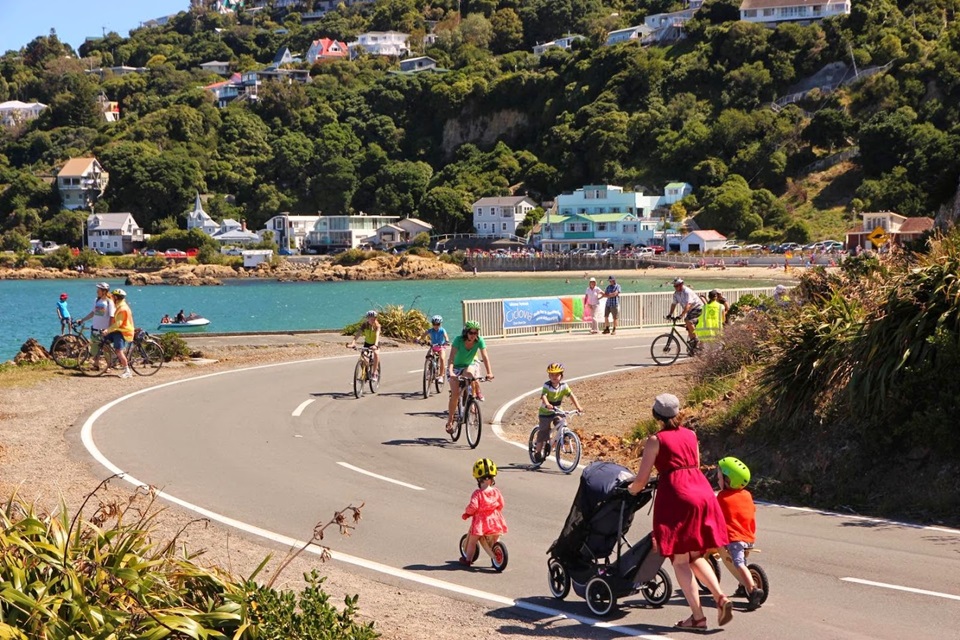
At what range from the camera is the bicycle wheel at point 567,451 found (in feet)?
49.7

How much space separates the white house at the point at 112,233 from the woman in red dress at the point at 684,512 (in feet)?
522

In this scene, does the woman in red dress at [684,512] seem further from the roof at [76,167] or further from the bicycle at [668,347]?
the roof at [76,167]

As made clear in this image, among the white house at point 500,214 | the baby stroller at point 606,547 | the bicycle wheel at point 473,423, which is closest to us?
the baby stroller at point 606,547

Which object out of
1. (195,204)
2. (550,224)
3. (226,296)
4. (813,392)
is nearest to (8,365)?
(813,392)

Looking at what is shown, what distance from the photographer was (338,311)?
87812mm

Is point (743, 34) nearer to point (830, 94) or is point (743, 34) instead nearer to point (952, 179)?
point (830, 94)

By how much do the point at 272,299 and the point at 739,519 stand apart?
101 metres

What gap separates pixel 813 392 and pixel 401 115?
182067 millimetres

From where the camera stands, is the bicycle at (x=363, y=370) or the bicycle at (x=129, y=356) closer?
the bicycle at (x=363, y=370)

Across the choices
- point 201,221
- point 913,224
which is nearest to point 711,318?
point 913,224

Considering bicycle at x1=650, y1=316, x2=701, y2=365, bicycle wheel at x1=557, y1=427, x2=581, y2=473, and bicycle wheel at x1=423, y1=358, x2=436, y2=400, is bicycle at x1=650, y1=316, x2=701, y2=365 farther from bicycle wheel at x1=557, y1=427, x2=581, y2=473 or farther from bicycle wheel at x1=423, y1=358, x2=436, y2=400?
bicycle wheel at x1=557, y1=427, x2=581, y2=473

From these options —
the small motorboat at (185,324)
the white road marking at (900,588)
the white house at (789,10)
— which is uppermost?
the white house at (789,10)

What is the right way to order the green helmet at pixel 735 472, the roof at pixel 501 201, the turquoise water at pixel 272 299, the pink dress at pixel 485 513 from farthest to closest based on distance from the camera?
the roof at pixel 501 201, the turquoise water at pixel 272 299, the pink dress at pixel 485 513, the green helmet at pixel 735 472

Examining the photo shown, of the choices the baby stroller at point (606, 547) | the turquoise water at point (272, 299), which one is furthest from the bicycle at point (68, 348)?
the turquoise water at point (272, 299)
